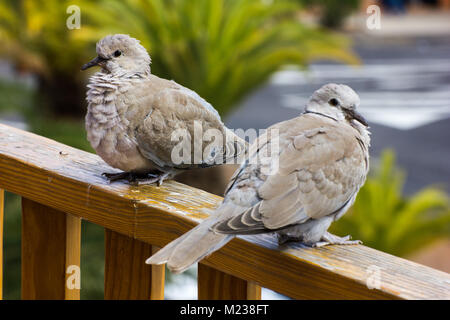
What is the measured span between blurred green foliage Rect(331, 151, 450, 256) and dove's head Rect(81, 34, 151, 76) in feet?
12.1

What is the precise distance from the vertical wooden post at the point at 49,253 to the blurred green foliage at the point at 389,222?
151 inches

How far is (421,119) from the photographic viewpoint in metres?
10.9

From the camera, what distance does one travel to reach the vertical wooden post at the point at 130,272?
5.56ft

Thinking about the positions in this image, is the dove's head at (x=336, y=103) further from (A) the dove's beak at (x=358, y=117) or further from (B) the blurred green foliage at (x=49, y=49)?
(B) the blurred green foliage at (x=49, y=49)

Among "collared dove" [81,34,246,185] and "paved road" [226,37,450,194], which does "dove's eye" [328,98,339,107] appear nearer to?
"collared dove" [81,34,246,185]

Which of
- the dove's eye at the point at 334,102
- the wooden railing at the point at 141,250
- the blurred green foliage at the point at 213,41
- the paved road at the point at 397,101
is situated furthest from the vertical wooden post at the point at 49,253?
the paved road at the point at 397,101

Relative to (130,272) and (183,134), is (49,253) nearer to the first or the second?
(130,272)

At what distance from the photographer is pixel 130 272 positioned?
172cm

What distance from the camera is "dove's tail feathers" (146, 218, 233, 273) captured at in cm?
132

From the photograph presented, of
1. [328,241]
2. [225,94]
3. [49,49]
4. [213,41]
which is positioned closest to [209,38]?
[213,41]

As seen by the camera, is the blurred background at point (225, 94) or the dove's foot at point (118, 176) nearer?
the dove's foot at point (118, 176)

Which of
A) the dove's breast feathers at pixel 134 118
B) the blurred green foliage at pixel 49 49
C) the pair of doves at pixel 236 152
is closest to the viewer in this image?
the pair of doves at pixel 236 152

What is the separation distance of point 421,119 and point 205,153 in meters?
9.46

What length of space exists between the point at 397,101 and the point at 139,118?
10.4 meters
